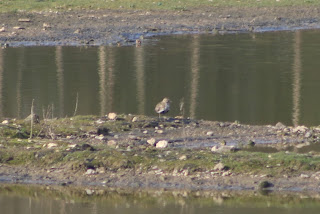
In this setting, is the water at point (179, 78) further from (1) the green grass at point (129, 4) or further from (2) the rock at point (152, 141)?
(1) the green grass at point (129, 4)

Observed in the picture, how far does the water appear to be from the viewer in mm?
18031

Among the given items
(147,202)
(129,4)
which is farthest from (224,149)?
(129,4)

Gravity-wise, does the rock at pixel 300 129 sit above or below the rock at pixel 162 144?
above

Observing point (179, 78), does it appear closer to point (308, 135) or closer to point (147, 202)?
point (308, 135)

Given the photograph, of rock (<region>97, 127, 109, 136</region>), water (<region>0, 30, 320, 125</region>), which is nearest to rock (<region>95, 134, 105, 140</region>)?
rock (<region>97, 127, 109, 136</region>)

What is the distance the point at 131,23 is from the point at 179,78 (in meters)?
12.5

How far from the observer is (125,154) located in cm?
1226

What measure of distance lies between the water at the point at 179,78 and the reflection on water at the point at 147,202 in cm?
420

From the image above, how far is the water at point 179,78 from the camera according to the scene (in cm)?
1803

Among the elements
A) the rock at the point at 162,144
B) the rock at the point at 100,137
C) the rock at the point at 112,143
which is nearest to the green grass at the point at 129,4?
the rock at the point at 100,137

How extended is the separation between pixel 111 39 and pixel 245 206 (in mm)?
21607

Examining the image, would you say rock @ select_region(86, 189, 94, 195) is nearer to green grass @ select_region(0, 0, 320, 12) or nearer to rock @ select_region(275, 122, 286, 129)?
rock @ select_region(275, 122, 286, 129)

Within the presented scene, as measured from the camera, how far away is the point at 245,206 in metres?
10.8

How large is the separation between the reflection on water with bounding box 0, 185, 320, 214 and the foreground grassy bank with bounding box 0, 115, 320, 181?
54cm
